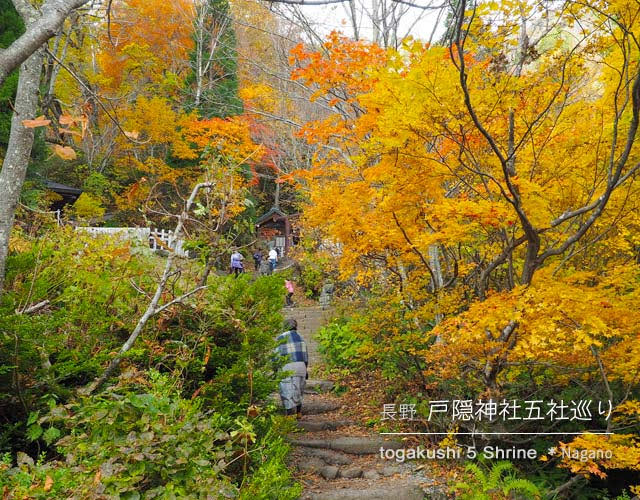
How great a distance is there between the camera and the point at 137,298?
13.4 ft

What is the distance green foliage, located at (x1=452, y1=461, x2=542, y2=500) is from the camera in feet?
14.9

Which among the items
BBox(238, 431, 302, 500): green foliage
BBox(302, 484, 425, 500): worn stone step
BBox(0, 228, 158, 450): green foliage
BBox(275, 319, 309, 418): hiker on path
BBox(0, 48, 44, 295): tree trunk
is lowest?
BBox(302, 484, 425, 500): worn stone step

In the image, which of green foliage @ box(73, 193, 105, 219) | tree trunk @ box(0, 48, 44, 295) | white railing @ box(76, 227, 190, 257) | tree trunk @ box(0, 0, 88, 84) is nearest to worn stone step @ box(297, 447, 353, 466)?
white railing @ box(76, 227, 190, 257)

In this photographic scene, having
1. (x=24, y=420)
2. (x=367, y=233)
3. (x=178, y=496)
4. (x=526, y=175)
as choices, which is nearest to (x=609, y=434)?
(x=526, y=175)

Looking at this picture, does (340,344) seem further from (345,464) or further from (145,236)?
(145,236)

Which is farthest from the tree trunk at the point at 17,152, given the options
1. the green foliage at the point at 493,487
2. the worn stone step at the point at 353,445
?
the worn stone step at the point at 353,445

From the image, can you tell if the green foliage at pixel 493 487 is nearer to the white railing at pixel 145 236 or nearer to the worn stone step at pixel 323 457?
Answer: the worn stone step at pixel 323 457

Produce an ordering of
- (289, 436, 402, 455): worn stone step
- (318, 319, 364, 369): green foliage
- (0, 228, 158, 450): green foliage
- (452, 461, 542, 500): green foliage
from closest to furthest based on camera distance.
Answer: (0, 228, 158, 450): green foliage
(452, 461, 542, 500): green foliage
(289, 436, 402, 455): worn stone step
(318, 319, 364, 369): green foliage

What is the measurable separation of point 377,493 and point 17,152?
181 inches

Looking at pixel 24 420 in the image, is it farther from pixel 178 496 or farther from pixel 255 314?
pixel 255 314

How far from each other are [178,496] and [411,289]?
4.88 metres

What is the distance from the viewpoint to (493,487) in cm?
468

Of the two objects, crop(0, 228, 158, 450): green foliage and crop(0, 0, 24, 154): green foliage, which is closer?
crop(0, 228, 158, 450): green foliage

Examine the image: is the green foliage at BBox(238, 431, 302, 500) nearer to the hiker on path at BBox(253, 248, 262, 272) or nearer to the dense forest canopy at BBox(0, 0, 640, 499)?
the dense forest canopy at BBox(0, 0, 640, 499)
